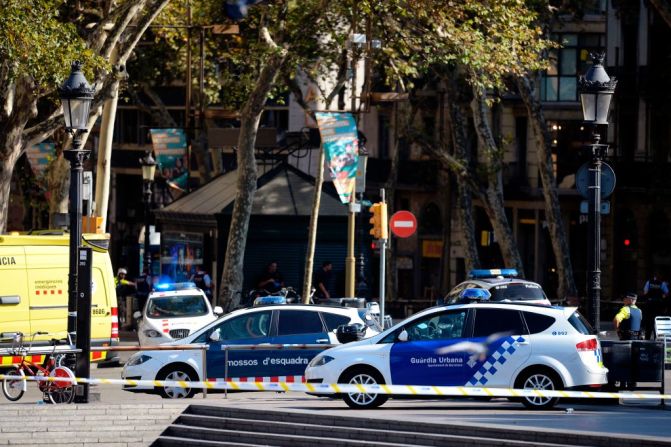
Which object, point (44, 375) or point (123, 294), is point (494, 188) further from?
point (44, 375)

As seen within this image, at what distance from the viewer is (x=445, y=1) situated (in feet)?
108

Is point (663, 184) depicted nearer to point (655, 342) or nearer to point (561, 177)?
point (561, 177)

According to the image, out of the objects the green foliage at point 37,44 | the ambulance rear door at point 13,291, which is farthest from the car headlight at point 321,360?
the green foliage at point 37,44

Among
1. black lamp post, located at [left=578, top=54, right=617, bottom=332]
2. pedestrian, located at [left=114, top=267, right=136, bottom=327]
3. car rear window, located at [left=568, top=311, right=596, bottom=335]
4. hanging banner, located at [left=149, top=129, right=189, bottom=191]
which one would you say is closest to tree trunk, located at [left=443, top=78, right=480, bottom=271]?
hanging banner, located at [left=149, top=129, right=189, bottom=191]

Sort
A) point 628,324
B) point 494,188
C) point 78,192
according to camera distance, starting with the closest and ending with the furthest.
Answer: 1. point 78,192
2. point 628,324
3. point 494,188

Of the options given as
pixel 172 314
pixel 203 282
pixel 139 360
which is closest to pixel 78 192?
pixel 139 360

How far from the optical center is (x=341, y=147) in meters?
33.6

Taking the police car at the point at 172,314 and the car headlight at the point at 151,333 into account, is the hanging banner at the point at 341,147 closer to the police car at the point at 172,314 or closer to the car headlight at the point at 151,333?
the police car at the point at 172,314

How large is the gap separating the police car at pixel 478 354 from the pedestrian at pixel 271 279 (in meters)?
16.0

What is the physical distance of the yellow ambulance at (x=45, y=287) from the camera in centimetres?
2534

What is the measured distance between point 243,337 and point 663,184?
28.6m

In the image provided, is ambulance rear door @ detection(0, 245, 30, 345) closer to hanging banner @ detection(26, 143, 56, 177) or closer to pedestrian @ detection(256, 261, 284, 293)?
pedestrian @ detection(256, 261, 284, 293)

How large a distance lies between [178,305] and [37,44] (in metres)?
6.07

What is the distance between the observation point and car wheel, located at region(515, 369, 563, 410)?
1972cm
